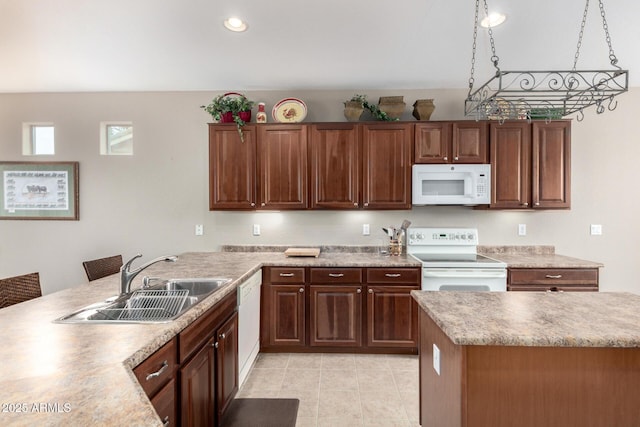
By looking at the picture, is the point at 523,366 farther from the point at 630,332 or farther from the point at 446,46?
the point at 446,46

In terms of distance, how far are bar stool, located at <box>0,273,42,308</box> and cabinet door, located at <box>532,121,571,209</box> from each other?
163 inches

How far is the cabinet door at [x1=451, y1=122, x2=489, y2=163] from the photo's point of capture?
325cm

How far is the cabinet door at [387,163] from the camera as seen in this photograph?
10.8 feet

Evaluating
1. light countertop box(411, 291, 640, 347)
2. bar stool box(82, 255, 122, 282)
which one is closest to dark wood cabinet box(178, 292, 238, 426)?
light countertop box(411, 291, 640, 347)

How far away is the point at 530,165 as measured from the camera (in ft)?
10.6

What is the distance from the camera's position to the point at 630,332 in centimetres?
123

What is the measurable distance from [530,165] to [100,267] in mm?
4087

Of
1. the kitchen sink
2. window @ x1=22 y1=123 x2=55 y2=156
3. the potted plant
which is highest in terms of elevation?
the potted plant

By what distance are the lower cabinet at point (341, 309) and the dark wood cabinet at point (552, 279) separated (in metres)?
0.89

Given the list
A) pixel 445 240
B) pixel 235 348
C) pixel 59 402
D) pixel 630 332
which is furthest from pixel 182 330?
pixel 445 240

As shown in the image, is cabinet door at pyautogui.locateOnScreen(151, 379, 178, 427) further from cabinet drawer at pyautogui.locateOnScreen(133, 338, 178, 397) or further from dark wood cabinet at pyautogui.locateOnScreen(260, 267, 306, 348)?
dark wood cabinet at pyautogui.locateOnScreen(260, 267, 306, 348)

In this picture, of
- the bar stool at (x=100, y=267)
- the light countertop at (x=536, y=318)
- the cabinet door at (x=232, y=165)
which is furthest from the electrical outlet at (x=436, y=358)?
the bar stool at (x=100, y=267)

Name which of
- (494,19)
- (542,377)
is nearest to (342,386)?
(542,377)

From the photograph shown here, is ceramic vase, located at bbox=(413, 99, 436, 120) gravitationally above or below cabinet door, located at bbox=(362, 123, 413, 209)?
above
